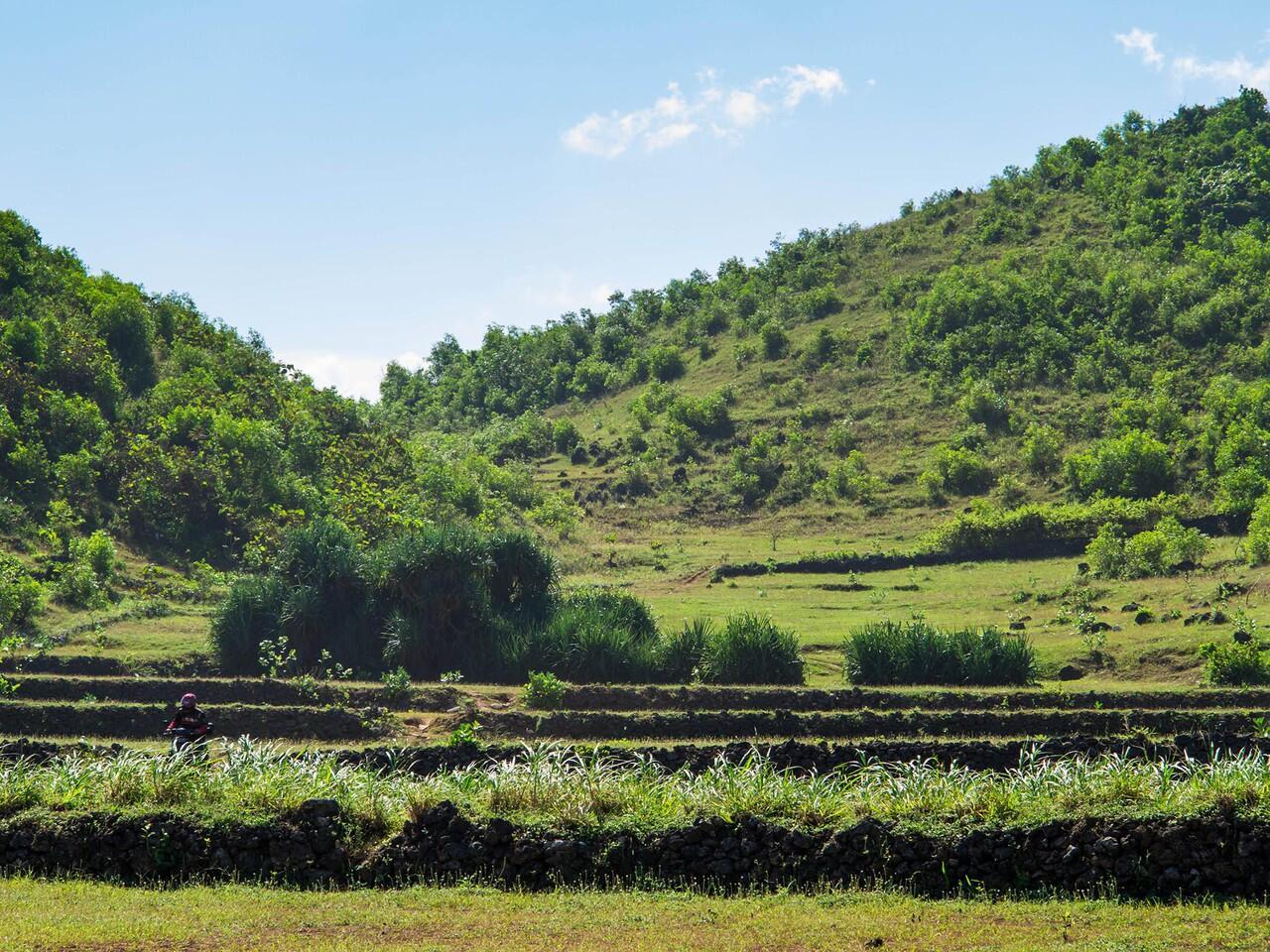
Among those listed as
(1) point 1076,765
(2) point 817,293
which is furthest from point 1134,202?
(1) point 1076,765

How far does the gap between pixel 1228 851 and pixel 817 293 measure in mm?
77599

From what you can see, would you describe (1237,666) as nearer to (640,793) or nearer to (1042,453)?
(640,793)

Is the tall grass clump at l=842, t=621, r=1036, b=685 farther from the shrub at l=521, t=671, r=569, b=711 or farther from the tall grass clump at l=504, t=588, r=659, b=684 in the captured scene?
the shrub at l=521, t=671, r=569, b=711

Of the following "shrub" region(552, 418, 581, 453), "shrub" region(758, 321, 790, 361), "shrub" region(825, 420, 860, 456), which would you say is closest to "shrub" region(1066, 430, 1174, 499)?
"shrub" region(825, 420, 860, 456)

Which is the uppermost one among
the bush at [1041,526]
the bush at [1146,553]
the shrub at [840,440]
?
the shrub at [840,440]

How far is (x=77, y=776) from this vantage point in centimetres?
1627

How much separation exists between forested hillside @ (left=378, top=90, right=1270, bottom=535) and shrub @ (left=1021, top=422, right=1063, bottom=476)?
0.43 feet

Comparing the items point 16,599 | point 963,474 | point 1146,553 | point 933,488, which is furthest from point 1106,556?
point 16,599

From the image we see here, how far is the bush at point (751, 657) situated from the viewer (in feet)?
112

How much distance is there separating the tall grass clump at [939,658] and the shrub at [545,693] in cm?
721

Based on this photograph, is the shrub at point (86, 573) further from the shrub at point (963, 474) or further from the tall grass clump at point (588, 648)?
the shrub at point (963, 474)

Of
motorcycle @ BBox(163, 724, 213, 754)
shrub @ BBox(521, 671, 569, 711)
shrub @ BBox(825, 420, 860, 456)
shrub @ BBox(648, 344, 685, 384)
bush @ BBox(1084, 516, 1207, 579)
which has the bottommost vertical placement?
shrub @ BBox(521, 671, 569, 711)

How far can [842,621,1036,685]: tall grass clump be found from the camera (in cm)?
3391

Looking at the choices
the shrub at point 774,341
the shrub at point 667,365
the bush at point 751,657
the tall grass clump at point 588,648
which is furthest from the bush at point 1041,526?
the shrub at point 667,365
